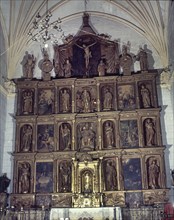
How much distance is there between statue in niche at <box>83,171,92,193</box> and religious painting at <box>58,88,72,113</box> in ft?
11.7

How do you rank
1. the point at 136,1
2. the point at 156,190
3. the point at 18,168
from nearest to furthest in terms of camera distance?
the point at 156,190 < the point at 18,168 < the point at 136,1

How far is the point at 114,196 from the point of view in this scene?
52.2 feet

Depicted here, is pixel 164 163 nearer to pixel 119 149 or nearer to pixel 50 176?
pixel 119 149

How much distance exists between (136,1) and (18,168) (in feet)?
35.6

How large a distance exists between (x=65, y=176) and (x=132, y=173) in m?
3.27

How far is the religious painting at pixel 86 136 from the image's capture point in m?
16.9

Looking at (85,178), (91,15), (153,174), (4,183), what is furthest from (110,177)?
(91,15)

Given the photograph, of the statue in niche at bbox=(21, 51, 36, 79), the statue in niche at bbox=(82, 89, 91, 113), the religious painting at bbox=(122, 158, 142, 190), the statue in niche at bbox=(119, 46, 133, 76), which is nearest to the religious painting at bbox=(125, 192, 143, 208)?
the religious painting at bbox=(122, 158, 142, 190)

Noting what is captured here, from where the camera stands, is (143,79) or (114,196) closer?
(114,196)

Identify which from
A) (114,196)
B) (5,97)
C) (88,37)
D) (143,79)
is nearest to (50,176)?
(114,196)

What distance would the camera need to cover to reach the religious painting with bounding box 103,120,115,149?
16.8 meters

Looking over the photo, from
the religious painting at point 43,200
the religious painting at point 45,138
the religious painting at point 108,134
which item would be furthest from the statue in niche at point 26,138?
the religious painting at point 108,134

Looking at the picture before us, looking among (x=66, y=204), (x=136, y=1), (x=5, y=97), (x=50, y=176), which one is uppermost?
(x=136, y=1)

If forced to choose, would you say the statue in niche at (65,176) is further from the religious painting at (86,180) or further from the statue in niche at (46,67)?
the statue in niche at (46,67)
